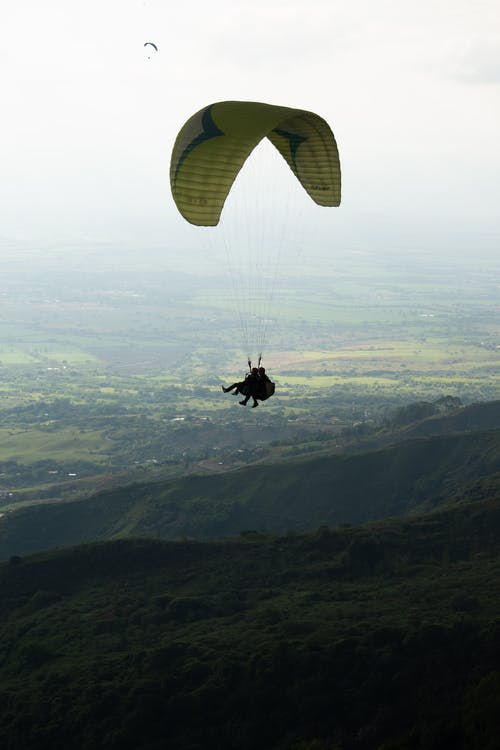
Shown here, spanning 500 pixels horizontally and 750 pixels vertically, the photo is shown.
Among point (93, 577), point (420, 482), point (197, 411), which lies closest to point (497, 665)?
point (93, 577)

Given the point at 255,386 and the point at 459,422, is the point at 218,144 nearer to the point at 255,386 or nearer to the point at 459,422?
the point at 255,386

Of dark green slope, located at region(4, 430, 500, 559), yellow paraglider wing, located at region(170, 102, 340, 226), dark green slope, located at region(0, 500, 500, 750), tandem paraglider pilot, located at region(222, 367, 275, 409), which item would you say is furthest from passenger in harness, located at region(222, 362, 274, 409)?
dark green slope, located at region(4, 430, 500, 559)

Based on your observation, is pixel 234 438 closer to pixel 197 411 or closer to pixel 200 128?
pixel 197 411

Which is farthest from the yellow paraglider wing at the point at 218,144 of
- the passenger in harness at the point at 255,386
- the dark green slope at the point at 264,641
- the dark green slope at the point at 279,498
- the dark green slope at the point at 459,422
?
the dark green slope at the point at 459,422

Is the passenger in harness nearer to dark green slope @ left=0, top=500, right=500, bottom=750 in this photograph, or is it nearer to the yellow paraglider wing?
the yellow paraglider wing

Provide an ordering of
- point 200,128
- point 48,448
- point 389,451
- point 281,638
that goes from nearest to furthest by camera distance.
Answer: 1. point 200,128
2. point 281,638
3. point 389,451
4. point 48,448

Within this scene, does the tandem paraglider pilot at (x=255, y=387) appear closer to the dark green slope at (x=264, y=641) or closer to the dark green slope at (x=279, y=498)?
the dark green slope at (x=264, y=641)
